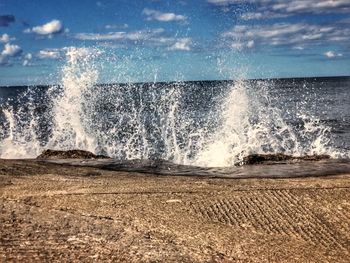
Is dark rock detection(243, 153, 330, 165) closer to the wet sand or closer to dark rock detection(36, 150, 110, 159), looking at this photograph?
dark rock detection(36, 150, 110, 159)

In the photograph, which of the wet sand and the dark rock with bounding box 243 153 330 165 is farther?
the dark rock with bounding box 243 153 330 165

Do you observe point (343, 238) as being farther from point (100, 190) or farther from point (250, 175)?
point (250, 175)

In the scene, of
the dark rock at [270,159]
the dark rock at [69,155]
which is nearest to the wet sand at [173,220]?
the dark rock at [270,159]

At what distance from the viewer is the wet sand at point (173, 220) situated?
4277 millimetres

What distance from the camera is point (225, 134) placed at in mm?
13734

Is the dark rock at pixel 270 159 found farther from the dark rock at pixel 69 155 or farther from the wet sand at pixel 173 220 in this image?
the wet sand at pixel 173 220

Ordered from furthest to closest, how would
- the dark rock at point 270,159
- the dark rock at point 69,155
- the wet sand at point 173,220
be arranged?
the dark rock at point 69,155 → the dark rock at point 270,159 → the wet sand at point 173,220

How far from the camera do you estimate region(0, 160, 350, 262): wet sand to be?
4.28 meters

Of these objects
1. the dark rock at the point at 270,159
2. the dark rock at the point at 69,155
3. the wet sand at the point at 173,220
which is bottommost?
the dark rock at the point at 270,159

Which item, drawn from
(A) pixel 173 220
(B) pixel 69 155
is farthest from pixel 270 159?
(A) pixel 173 220

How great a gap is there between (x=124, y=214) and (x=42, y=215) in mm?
765

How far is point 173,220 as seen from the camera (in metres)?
5.05

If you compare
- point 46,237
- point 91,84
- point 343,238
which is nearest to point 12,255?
point 46,237

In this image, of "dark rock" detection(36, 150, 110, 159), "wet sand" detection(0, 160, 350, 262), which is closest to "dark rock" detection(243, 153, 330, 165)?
"dark rock" detection(36, 150, 110, 159)
